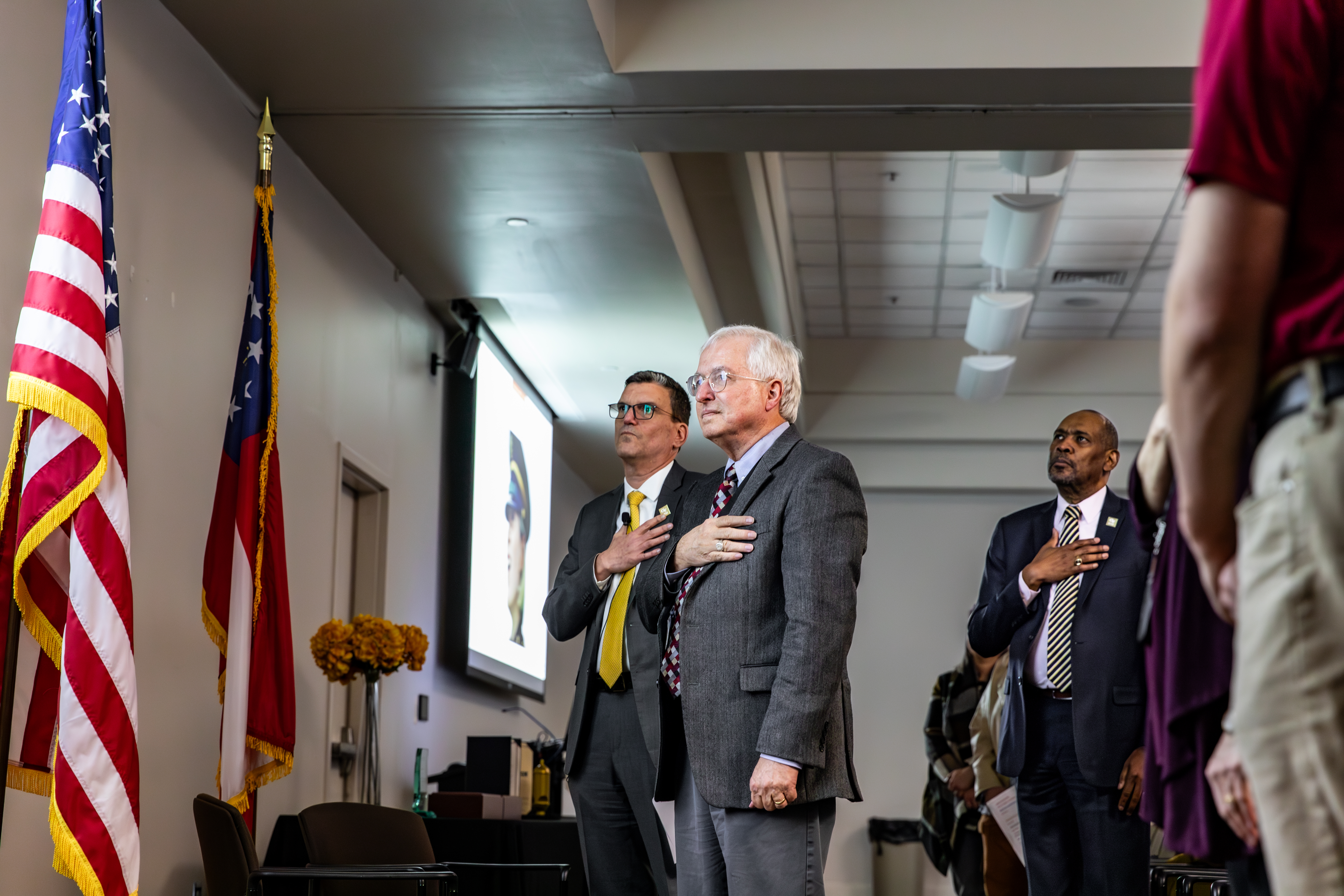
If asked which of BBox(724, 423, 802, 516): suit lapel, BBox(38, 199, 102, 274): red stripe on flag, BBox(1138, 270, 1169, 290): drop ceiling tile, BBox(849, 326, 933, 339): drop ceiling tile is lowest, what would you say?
BBox(724, 423, 802, 516): suit lapel

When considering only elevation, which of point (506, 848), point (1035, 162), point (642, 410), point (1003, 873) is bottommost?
point (1003, 873)

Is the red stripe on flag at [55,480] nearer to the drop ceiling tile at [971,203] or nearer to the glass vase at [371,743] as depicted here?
the glass vase at [371,743]

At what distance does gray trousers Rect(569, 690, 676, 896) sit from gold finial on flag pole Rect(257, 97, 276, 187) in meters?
1.85

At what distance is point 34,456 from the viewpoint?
2697 mm

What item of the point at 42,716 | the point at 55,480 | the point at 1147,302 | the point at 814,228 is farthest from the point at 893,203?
the point at 42,716

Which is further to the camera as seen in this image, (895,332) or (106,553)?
(895,332)

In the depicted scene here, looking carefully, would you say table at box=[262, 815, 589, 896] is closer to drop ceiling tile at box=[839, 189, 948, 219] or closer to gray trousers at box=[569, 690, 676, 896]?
gray trousers at box=[569, 690, 676, 896]

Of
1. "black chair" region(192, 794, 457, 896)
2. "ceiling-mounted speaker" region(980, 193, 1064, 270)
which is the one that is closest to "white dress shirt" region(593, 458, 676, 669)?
"black chair" region(192, 794, 457, 896)

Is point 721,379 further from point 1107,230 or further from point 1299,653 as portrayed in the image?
point 1107,230

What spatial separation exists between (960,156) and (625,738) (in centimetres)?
462

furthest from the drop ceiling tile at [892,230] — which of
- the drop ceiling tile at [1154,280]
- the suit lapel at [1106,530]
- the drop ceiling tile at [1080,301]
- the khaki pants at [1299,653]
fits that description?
the khaki pants at [1299,653]

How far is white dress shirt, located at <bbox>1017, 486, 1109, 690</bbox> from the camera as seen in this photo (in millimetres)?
3074

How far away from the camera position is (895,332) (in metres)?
10.0

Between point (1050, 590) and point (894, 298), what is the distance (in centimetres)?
612
